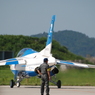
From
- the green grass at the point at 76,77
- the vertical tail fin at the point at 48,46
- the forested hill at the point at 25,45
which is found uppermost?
the forested hill at the point at 25,45

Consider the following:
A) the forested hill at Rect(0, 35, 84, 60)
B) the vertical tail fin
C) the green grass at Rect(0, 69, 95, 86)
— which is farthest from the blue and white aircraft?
the forested hill at Rect(0, 35, 84, 60)

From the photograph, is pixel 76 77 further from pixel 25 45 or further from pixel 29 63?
pixel 25 45

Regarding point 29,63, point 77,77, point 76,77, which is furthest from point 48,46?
point 77,77

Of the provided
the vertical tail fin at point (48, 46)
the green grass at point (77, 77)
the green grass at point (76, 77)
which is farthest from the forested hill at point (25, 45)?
the vertical tail fin at point (48, 46)

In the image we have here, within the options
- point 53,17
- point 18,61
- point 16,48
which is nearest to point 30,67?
point 18,61

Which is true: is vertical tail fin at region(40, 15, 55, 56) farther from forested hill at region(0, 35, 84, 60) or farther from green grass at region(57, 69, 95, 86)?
forested hill at region(0, 35, 84, 60)

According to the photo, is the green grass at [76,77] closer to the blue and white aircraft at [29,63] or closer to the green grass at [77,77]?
the green grass at [77,77]

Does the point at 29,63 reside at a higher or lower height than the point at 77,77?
higher

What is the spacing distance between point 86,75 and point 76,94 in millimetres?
13285

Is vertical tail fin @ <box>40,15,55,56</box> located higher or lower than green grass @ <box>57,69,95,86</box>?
higher

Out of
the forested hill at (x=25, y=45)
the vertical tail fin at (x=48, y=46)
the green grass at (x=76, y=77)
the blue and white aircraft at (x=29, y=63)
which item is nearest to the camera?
the blue and white aircraft at (x=29, y=63)

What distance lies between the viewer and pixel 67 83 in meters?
37.1

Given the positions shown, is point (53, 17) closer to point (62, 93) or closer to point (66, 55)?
point (62, 93)

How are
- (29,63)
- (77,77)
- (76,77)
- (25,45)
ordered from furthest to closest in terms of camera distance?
(25,45) → (77,77) → (76,77) → (29,63)
